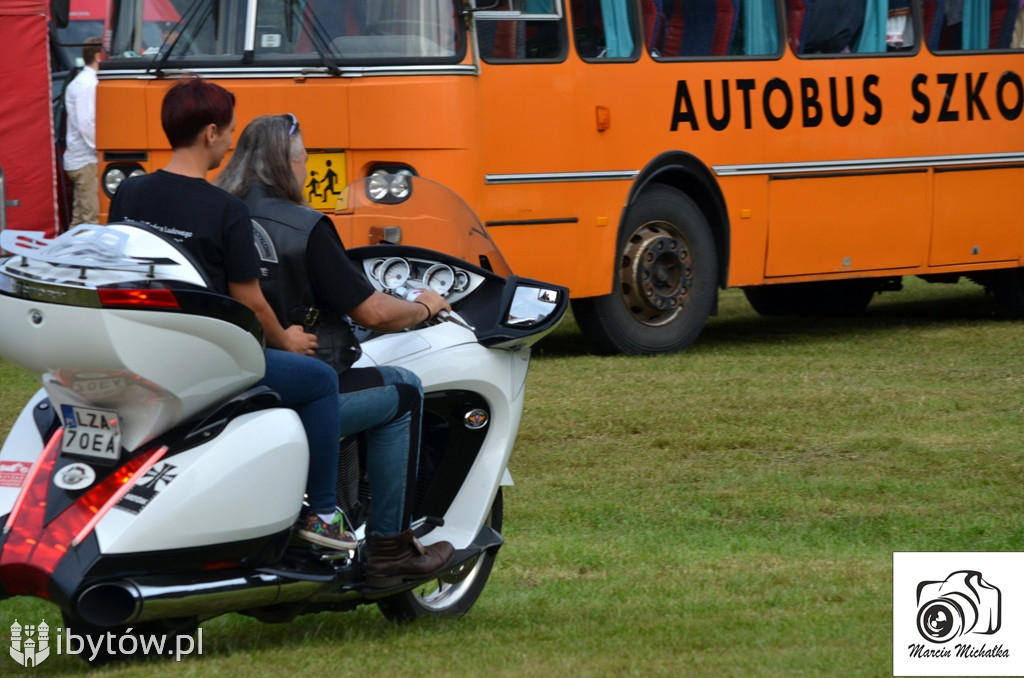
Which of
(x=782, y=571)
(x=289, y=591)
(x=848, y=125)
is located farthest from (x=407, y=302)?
(x=848, y=125)

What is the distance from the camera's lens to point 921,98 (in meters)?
13.1

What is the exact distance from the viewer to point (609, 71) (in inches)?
453

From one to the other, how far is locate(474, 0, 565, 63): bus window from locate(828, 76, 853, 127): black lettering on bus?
229 centimetres

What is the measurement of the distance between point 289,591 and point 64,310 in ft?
3.15

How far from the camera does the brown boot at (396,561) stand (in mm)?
5051

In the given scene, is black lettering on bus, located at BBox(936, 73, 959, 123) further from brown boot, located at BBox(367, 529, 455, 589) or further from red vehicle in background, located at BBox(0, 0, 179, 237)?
brown boot, located at BBox(367, 529, 455, 589)

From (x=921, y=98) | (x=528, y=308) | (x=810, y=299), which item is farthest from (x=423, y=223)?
(x=810, y=299)

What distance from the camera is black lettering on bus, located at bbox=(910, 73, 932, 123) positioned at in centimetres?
1305

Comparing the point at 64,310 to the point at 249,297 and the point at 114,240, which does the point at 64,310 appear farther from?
the point at 249,297

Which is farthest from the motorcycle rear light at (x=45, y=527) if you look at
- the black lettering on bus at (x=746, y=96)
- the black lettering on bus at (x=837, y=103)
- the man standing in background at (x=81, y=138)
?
the man standing in background at (x=81, y=138)

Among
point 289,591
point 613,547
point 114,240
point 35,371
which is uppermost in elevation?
point 114,240

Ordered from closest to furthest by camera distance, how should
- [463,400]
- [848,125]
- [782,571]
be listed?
[463,400], [782,571], [848,125]

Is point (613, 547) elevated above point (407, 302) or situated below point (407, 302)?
below

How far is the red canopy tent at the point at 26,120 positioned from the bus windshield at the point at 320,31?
4.31 metres
